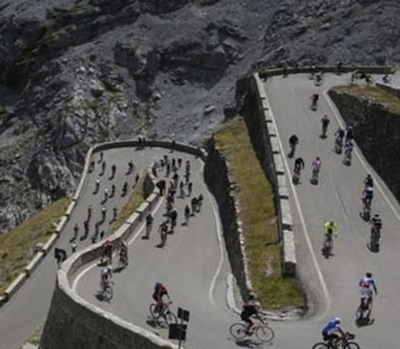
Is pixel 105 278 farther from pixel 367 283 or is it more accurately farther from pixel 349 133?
pixel 349 133

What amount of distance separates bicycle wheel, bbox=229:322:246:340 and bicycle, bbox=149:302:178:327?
2388mm

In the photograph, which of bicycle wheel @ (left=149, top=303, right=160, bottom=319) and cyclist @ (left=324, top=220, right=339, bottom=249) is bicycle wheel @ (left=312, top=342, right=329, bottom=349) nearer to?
bicycle wheel @ (left=149, top=303, right=160, bottom=319)

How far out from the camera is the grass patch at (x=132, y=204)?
58.6 metres

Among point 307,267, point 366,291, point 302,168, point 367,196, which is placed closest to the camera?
point 366,291

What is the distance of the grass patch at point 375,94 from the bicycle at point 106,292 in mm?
22705

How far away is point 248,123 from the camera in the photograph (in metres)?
67.8

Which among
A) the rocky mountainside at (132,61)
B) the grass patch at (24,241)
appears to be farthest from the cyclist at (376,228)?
the rocky mountainside at (132,61)

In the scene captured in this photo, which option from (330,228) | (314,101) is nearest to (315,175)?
(330,228)

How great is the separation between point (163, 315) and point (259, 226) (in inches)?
474

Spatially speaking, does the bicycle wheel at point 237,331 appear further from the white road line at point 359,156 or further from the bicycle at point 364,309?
the white road line at point 359,156

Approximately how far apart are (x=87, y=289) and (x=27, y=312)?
14.5 meters

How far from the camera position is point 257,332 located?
94.0 feet

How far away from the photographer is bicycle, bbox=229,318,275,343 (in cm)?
2842

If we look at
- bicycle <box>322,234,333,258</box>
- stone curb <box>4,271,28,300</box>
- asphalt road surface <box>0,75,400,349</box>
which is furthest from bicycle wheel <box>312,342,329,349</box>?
stone curb <box>4,271,28,300</box>
